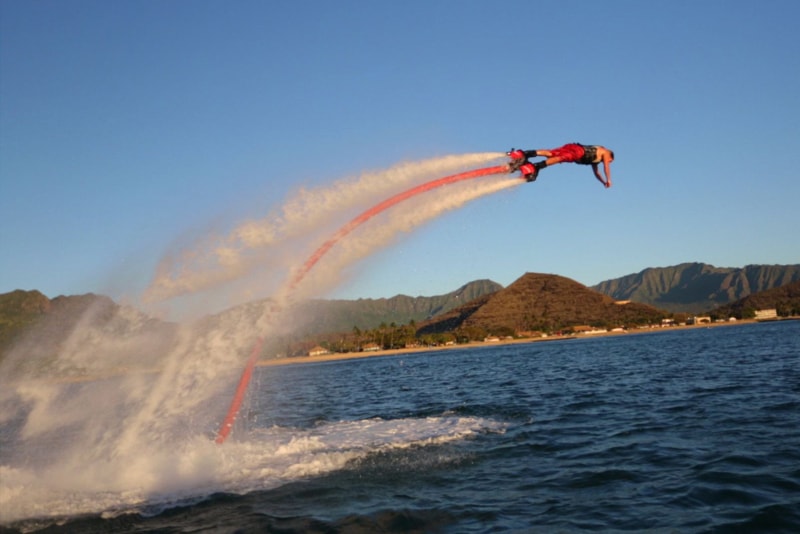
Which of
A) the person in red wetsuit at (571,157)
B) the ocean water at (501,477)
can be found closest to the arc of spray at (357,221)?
the person in red wetsuit at (571,157)

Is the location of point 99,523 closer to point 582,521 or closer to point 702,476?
point 582,521

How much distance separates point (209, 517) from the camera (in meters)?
13.4

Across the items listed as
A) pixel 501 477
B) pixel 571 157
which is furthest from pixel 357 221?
pixel 501 477

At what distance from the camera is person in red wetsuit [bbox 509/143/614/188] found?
713 inches

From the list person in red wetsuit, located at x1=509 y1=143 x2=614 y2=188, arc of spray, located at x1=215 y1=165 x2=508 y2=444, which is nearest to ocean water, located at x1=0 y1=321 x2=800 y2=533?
arc of spray, located at x1=215 y1=165 x2=508 y2=444

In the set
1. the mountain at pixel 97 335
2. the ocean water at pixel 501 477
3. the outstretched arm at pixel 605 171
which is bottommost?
the ocean water at pixel 501 477

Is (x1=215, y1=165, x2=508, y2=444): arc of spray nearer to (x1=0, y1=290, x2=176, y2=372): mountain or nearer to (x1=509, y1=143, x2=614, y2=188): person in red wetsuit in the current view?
(x1=509, y1=143, x2=614, y2=188): person in red wetsuit

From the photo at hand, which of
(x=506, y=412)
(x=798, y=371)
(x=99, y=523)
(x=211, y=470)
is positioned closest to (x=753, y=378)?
(x=798, y=371)

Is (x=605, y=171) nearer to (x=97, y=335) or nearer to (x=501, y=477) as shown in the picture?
(x=501, y=477)

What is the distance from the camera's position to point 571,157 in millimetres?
18094

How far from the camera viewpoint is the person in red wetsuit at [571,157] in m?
18.1

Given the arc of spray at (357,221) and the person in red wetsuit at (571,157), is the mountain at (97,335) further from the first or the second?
the person in red wetsuit at (571,157)

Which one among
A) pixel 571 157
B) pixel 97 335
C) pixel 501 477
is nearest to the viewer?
pixel 501 477

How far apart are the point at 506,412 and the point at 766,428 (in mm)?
10839
